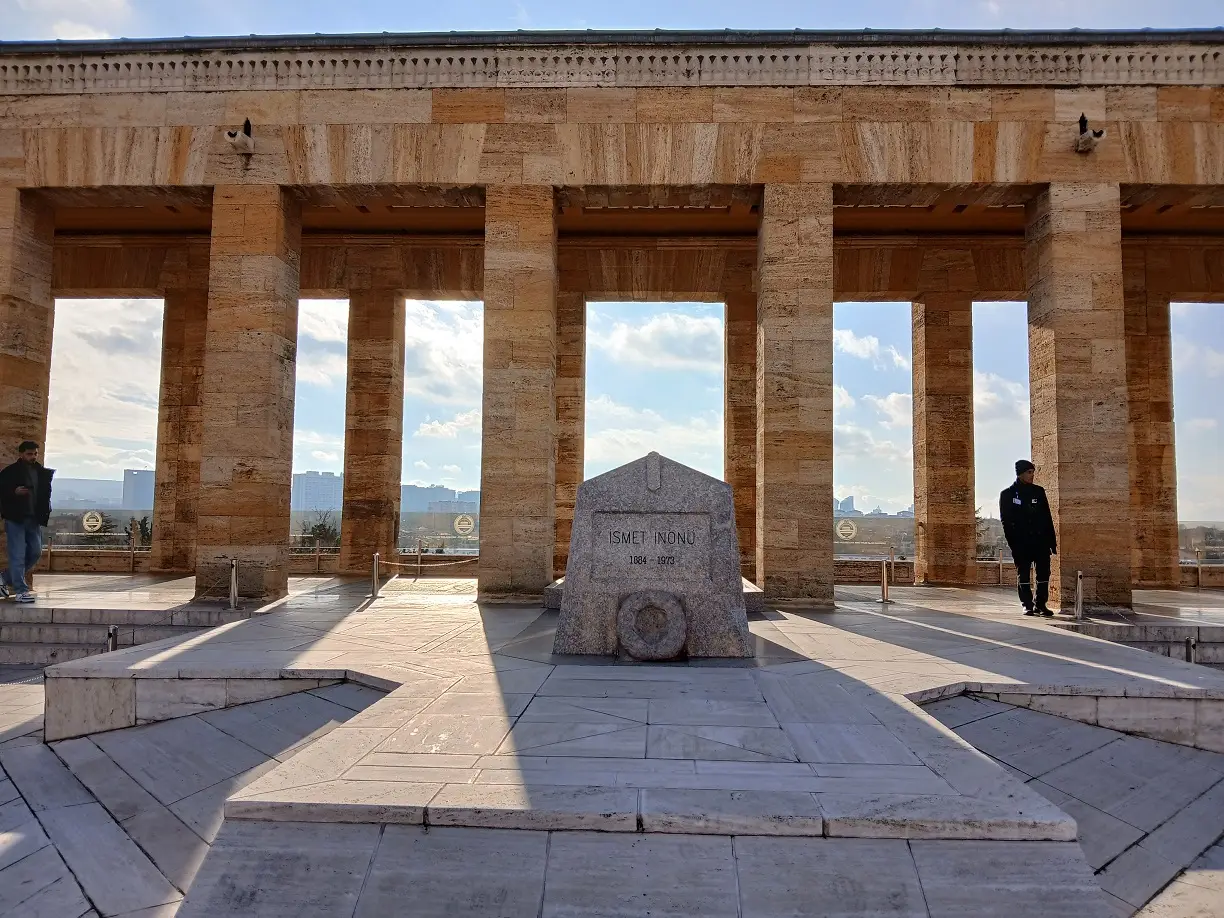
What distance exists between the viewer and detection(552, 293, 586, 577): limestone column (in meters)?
15.0

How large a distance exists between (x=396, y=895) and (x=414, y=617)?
6342mm

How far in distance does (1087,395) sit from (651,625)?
7.46 meters

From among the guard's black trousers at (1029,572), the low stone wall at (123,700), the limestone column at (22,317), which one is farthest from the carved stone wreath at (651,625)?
the limestone column at (22,317)

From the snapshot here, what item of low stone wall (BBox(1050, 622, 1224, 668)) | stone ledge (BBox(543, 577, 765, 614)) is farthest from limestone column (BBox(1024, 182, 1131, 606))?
stone ledge (BBox(543, 577, 765, 614))

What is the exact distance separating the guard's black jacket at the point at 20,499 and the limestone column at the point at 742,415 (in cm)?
1067

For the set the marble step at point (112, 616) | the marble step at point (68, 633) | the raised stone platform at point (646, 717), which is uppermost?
the raised stone platform at point (646, 717)

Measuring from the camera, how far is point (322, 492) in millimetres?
153250

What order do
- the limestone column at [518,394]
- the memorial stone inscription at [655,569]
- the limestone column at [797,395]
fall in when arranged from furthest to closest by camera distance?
the limestone column at [518,394] < the limestone column at [797,395] < the memorial stone inscription at [655,569]

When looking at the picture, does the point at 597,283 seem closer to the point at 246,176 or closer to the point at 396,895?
the point at 246,176

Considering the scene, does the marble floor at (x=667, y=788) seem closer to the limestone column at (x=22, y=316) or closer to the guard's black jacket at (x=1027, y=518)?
the guard's black jacket at (x=1027, y=518)

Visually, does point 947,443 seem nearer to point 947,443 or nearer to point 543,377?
point 947,443

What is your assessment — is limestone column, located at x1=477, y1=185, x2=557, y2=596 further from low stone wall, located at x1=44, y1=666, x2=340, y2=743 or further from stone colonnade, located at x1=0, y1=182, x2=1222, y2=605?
low stone wall, located at x1=44, y1=666, x2=340, y2=743

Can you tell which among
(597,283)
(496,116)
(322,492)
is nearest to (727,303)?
(597,283)

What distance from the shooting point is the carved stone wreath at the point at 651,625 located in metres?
6.36
